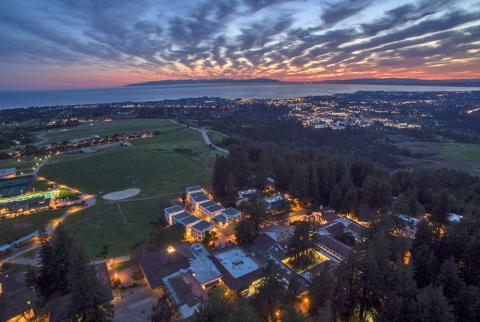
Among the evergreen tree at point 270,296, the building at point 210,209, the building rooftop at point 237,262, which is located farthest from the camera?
the building at point 210,209

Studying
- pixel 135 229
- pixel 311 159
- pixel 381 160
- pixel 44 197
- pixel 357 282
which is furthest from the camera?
pixel 381 160

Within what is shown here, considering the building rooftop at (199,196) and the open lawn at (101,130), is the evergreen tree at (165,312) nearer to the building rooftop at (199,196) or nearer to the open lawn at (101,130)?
the building rooftop at (199,196)

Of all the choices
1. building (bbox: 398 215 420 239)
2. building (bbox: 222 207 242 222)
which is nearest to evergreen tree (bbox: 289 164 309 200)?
building (bbox: 222 207 242 222)

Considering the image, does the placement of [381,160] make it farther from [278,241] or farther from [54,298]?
[54,298]

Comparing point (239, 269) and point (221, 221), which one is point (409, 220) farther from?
point (221, 221)

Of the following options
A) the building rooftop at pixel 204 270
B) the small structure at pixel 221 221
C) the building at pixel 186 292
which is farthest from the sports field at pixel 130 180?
the building at pixel 186 292

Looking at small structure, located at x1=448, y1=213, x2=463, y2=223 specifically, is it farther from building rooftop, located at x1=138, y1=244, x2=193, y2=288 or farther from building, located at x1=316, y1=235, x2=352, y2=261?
building rooftop, located at x1=138, y1=244, x2=193, y2=288

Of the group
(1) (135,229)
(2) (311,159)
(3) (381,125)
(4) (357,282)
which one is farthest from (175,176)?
(3) (381,125)
